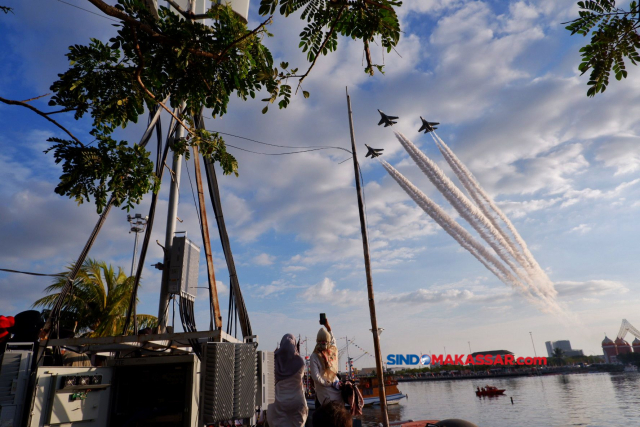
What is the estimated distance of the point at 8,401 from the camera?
19.7ft

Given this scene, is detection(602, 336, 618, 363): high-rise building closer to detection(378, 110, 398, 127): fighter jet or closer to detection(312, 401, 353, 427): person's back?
detection(378, 110, 398, 127): fighter jet

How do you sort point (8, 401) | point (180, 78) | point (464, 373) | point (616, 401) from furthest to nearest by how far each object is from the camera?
point (464, 373) < point (616, 401) < point (8, 401) < point (180, 78)

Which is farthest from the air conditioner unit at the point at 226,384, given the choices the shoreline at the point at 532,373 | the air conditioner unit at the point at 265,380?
the shoreline at the point at 532,373

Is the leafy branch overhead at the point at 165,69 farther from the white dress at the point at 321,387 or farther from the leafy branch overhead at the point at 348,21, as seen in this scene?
the white dress at the point at 321,387

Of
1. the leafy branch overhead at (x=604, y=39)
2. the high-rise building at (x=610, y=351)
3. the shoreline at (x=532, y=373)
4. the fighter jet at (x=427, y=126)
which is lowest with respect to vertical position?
the shoreline at (x=532, y=373)

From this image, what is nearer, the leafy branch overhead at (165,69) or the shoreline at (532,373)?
the leafy branch overhead at (165,69)

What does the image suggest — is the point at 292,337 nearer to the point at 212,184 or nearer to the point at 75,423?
the point at 75,423

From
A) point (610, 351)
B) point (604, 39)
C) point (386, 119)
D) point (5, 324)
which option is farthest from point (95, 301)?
point (610, 351)

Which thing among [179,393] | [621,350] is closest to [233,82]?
[179,393]

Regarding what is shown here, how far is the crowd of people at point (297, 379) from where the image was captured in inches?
255

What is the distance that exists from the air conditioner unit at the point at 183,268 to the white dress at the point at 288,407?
391 centimetres

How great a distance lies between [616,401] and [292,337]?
213 ft

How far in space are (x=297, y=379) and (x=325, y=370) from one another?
2.91ft

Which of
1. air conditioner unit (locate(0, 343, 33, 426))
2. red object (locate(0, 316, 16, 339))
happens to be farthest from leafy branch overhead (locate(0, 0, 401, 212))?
red object (locate(0, 316, 16, 339))
